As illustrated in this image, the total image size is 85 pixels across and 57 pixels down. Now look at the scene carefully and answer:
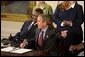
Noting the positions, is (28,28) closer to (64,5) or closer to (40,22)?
(40,22)

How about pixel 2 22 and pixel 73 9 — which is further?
pixel 2 22

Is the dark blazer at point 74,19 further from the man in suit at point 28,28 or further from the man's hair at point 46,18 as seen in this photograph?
the man in suit at point 28,28

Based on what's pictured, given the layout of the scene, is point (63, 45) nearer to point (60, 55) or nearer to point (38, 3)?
point (60, 55)

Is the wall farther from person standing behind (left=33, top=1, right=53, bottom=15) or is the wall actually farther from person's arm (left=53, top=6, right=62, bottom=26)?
person's arm (left=53, top=6, right=62, bottom=26)

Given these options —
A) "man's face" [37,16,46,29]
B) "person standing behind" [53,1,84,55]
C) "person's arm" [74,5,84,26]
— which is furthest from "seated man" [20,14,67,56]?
"person's arm" [74,5,84,26]

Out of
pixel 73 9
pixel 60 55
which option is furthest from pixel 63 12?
pixel 60 55

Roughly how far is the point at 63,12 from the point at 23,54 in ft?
2.25

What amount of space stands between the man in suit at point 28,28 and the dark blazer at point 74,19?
0.75 feet

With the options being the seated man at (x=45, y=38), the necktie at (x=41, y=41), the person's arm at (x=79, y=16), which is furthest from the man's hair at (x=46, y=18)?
the person's arm at (x=79, y=16)

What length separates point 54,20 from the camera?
2.62m

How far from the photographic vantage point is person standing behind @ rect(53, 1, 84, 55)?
2547 mm

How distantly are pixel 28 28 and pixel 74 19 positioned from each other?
58 cm

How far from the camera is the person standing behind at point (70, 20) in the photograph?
2.55 m

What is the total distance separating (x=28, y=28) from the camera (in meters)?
2.72
